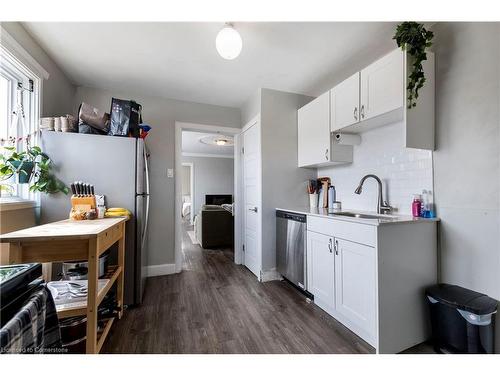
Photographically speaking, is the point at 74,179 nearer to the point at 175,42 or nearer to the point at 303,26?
the point at 175,42

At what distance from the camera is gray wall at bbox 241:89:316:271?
2715 millimetres

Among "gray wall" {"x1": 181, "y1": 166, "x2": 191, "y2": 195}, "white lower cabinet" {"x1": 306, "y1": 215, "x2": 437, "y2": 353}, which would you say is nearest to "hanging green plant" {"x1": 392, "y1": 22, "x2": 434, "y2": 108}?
"white lower cabinet" {"x1": 306, "y1": 215, "x2": 437, "y2": 353}

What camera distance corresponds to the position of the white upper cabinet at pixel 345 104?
197 centimetres

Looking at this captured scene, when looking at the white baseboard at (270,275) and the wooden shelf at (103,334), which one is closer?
the wooden shelf at (103,334)

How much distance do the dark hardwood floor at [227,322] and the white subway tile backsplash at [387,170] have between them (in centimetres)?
118

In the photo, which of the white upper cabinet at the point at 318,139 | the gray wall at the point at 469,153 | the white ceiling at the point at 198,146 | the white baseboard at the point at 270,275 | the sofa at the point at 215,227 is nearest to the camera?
the gray wall at the point at 469,153

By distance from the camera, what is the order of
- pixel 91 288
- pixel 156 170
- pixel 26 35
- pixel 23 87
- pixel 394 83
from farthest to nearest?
pixel 156 170 < pixel 23 87 < pixel 26 35 < pixel 394 83 < pixel 91 288

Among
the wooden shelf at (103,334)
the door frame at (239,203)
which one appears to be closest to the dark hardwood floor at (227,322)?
the wooden shelf at (103,334)

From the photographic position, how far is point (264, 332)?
1.69 m

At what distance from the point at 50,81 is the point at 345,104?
2.84m

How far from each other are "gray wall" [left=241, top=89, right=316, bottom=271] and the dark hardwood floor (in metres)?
0.54

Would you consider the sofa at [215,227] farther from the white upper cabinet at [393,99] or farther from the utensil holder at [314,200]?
the white upper cabinet at [393,99]

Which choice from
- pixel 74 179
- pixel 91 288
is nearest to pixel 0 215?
pixel 74 179
